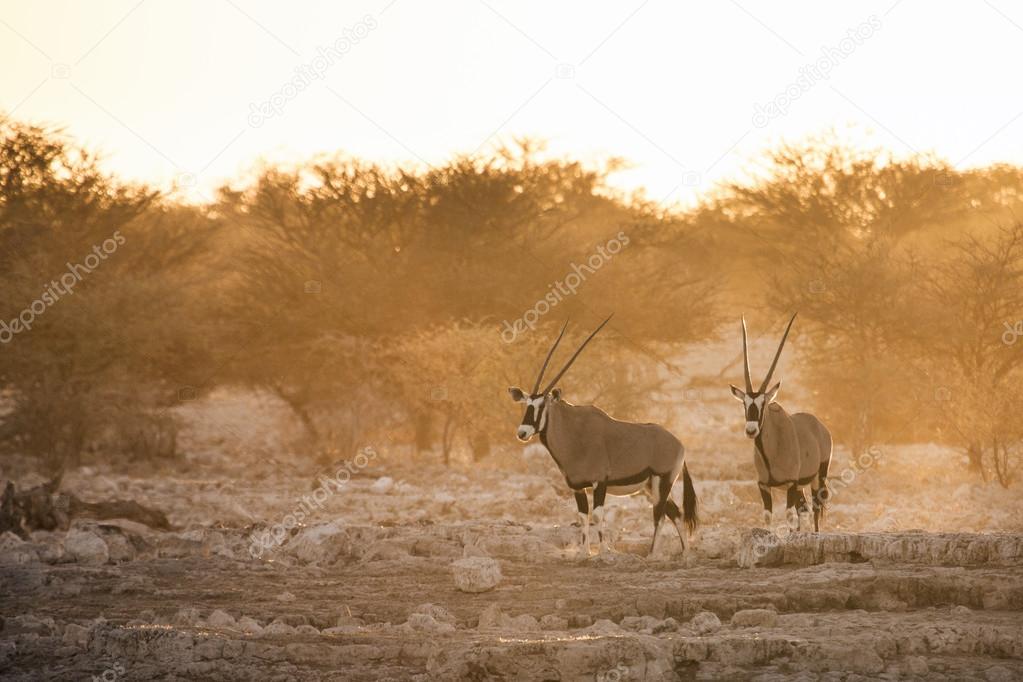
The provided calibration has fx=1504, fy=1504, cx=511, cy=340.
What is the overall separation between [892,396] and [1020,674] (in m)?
17.9

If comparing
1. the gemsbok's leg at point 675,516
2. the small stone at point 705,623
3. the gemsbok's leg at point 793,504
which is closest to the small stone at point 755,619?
the small stone at point 705,623

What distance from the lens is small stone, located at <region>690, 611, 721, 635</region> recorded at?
31.3 feet

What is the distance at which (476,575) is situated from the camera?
37.9 feet

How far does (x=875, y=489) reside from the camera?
64.8 feet

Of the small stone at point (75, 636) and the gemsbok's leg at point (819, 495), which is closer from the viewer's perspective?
the small stone at point (75, 636)

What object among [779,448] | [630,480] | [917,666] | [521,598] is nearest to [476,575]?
[521,598]

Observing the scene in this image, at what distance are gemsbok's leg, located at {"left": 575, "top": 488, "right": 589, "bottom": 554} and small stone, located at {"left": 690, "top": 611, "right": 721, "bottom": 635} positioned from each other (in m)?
3.56

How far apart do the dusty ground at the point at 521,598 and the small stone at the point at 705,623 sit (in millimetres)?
16

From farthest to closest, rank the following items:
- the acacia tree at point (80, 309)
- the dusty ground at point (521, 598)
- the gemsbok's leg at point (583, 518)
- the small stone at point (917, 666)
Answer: the acacia tree at point (80, 309) < the gemsbok's leg at point (583, 518) < the dusty ground at point (521, 598) < the small stone at point (917, 666)

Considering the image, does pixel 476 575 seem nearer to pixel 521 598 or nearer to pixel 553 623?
pixel 521 598

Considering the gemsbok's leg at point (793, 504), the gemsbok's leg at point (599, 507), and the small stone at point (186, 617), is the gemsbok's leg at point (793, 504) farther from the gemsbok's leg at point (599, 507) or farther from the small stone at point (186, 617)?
the small stone at point (186, 617)

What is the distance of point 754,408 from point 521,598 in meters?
3.58

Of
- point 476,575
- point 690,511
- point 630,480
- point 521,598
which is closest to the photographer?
point 521,598

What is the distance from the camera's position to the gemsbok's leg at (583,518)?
13.4 meters
